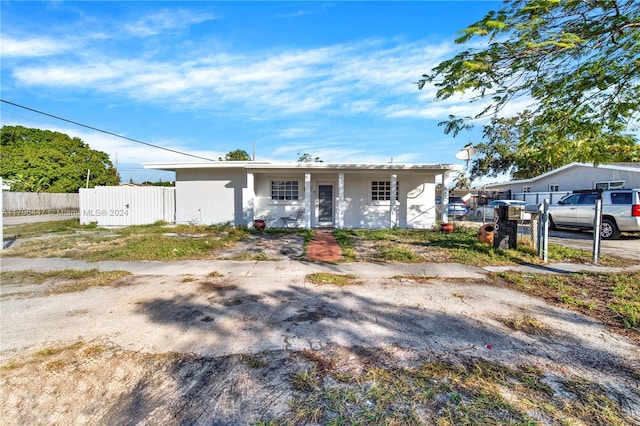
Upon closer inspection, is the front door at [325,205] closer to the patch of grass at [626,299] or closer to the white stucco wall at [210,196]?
the white stucco wall at [210,196]

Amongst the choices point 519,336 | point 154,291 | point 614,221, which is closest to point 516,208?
point 519,336

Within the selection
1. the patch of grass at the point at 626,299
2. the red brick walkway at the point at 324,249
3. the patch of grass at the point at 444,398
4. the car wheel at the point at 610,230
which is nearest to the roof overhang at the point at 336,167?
the red brick walkway at the point at 324,249

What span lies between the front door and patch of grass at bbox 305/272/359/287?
753 cm

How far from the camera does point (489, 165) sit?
3275 centimetres

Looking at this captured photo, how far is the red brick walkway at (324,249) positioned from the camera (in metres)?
7.19

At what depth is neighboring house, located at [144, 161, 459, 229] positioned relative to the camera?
1298 cm

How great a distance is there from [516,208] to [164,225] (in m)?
13.3

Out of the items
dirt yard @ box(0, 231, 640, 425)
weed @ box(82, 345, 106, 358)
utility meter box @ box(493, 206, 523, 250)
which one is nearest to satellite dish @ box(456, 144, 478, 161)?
utility meter box @ box(493, 206, 523, 250)

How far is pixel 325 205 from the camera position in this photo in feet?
43.7

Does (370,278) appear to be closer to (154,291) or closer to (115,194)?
(154,291)

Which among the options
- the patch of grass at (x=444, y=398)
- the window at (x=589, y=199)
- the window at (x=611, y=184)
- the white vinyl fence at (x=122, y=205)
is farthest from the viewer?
the window at (x=611, y=184)

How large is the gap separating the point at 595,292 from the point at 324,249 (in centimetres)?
552

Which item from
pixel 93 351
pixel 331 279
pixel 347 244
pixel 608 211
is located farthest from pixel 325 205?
pixel 93 351

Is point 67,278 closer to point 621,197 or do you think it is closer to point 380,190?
point 380,190
